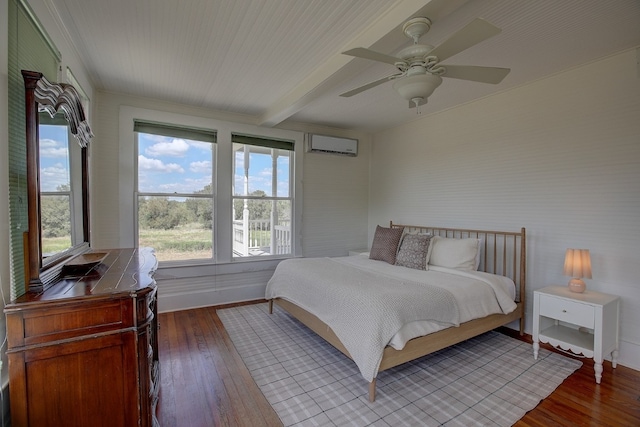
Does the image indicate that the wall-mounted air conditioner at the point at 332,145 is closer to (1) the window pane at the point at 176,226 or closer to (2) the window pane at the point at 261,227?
(2) the window pane at the point at 261,227

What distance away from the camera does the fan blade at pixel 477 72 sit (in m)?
1.88

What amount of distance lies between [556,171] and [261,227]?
3.72 metres

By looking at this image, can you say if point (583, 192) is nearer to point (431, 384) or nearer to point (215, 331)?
point (431, 384)

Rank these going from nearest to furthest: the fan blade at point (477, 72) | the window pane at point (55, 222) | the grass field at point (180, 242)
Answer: the window pane at point (55, 222) < the fan blade at point (477, 72) < the grass field at point (180, 242)

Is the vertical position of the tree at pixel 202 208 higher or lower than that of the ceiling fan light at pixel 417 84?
lower

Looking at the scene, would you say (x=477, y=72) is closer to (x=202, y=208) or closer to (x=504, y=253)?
(x=504, y=253)

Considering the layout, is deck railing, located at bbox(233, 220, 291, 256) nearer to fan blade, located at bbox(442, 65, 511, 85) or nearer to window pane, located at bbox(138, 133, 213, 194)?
window pane, located at bbox(138, 133, 213, 194)

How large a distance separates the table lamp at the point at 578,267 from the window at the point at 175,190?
4.04 meters

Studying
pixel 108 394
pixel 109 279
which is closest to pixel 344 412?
pixel 108 394

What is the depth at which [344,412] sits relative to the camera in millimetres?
2006

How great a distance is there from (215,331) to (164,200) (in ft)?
5.99

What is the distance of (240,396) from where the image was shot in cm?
218

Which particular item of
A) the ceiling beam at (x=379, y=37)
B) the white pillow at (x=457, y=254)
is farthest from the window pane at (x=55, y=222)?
the white pillow at (x=457, y=254)

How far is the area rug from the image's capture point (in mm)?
1976
